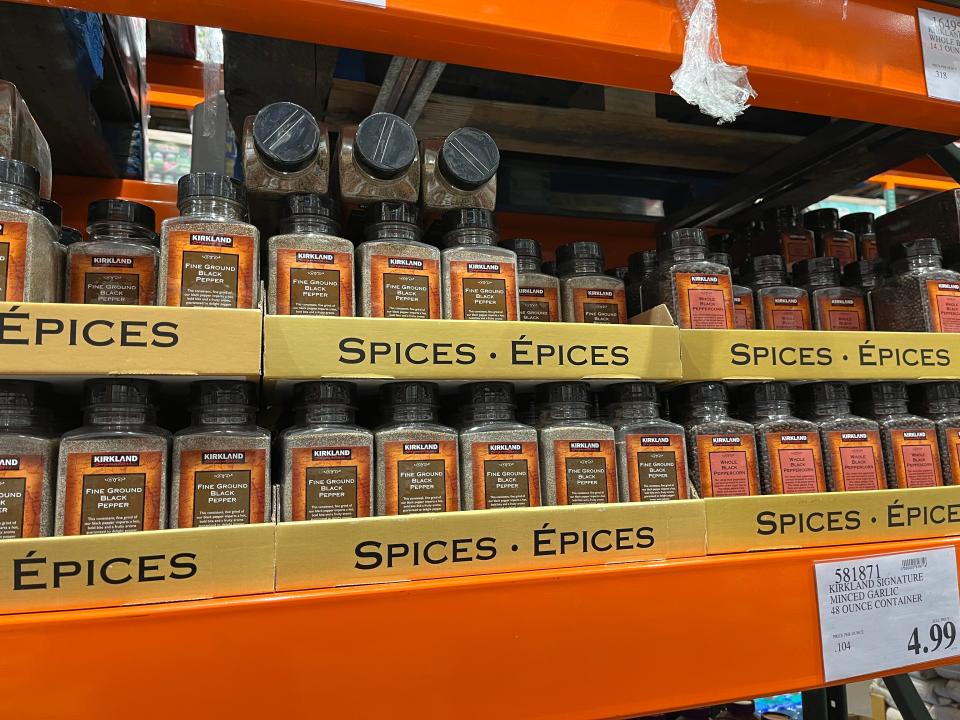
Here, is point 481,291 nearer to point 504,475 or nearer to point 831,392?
point 504,475

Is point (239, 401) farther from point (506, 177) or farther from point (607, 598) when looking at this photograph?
point (506, 177)

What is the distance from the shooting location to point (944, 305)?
1064 millimetres

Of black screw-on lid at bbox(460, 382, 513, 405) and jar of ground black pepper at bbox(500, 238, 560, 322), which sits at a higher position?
jar of ground black pepper at bbox(500, 238, 560, 322)

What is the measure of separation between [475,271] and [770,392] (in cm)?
48

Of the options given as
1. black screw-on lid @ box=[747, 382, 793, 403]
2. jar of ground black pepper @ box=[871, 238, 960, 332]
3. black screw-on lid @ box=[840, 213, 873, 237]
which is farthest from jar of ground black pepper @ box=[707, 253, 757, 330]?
black screw-on lid @ box=[840, 213, 873, 237]

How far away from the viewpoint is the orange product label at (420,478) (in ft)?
2.53

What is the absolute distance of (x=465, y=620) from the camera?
0.71 meters

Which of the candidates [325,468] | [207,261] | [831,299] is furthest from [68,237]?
[831,299]

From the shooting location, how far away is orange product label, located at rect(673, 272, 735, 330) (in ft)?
3.21

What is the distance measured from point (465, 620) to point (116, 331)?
0.47 metres

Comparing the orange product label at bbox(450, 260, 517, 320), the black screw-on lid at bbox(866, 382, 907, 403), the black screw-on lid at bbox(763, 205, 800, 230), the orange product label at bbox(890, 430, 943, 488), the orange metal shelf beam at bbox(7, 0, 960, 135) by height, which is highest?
the orange metal shelf beam at bbox(7, 0, 960, 135)

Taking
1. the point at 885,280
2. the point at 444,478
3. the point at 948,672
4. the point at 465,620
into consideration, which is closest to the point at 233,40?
the point at 444,478

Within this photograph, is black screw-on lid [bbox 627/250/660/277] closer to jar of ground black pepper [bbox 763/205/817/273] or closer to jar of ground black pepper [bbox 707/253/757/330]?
jar of ground black pepper [bbox 707/253/757/330]

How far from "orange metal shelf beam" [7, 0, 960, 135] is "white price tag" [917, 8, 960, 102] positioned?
0.01 m
